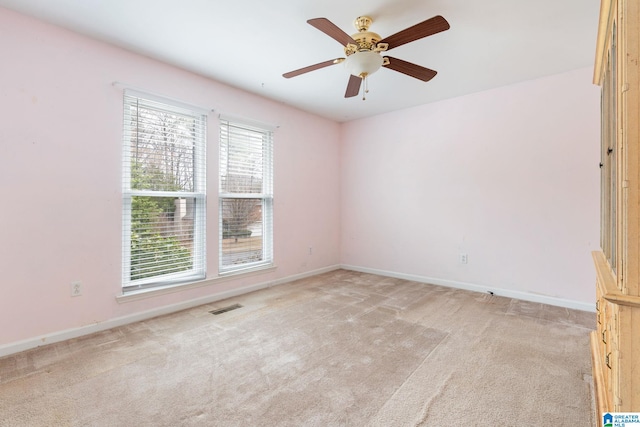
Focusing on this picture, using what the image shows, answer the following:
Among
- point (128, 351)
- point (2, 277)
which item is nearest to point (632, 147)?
point (128, 351)

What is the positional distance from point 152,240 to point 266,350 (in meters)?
1.58

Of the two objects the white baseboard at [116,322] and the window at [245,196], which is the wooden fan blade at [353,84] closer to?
the window at [245,196]

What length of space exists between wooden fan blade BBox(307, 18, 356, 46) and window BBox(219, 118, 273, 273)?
1.88 metres

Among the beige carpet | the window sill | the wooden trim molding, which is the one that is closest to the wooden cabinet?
the wooden trim molding

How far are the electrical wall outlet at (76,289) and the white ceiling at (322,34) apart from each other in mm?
2032

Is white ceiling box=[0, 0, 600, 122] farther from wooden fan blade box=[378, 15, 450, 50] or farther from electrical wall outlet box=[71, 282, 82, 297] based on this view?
electrical wall outlet box=[71, 282, 82, 297]

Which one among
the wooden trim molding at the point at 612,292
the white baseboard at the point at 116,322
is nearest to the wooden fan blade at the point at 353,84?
the wooden trim molding at the point at 612,292

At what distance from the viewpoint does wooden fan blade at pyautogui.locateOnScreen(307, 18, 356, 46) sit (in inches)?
69.7

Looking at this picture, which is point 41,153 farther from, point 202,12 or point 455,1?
point 455,1

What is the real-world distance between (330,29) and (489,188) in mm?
2710

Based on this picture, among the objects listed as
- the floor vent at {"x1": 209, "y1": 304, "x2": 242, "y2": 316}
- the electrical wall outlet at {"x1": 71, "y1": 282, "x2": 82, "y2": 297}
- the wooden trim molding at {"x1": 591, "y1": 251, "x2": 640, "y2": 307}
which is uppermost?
the wooden trim molding at {"x1": 591, "y1": 251, "x2": 640, "y2": 307}

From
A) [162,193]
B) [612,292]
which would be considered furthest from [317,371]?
[162,193]

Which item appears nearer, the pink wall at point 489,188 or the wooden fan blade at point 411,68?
the wooden fan blade at point 411,68

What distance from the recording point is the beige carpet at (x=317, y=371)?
1.50 meters
